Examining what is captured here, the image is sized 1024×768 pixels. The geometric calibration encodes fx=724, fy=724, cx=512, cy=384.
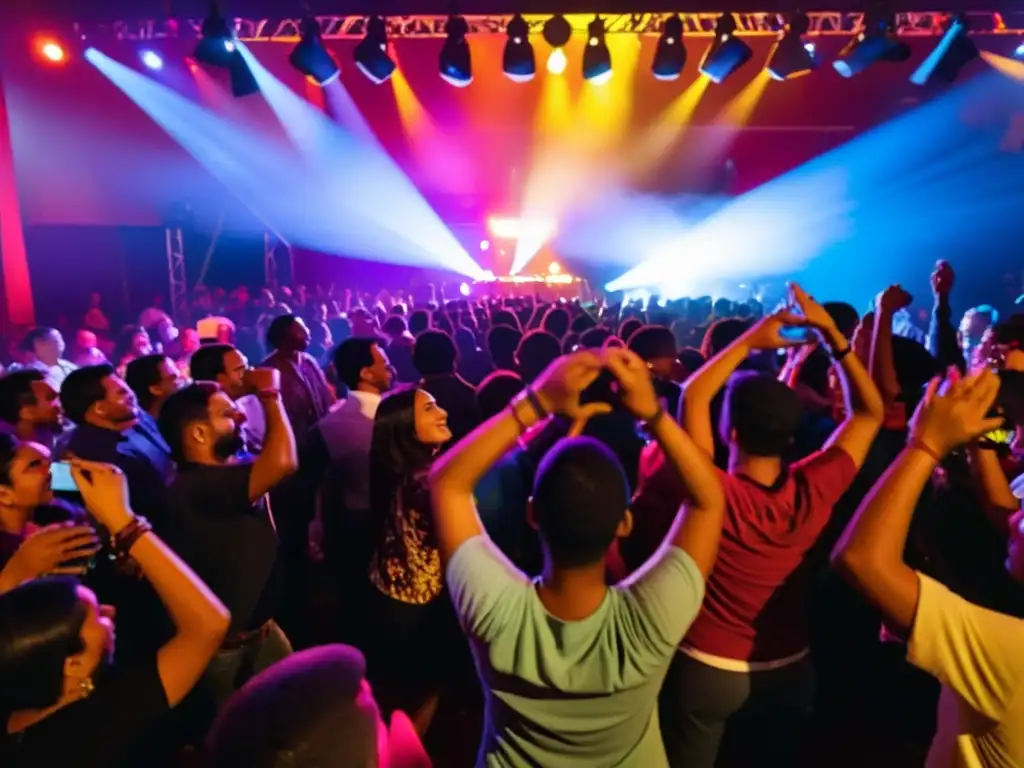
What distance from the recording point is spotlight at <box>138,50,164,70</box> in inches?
419

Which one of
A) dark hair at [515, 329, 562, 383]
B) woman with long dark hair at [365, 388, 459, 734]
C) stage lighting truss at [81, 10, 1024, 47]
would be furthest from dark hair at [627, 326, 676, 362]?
stage lighting truss at [81, 10, 1024, 47]

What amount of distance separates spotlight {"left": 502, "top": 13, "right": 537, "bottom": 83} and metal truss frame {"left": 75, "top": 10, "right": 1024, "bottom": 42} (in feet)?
5.65

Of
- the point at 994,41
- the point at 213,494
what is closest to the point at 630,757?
the point at 213,494

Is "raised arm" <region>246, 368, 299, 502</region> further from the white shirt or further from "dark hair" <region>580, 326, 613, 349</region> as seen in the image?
"dark hair" <region>580, 326, 613, 349</region>

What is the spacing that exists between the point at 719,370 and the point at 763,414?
0.27 meters

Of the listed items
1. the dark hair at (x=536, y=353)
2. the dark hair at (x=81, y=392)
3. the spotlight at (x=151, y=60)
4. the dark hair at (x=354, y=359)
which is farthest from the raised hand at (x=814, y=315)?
the spotlight at (x=151, y=60)

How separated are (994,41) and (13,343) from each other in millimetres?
13398

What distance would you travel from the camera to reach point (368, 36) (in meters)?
6.55

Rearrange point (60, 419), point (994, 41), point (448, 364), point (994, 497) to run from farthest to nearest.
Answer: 1. point (994, 41)
2. point (448, 364)
3. point (60, 419)
4. point (994, 497)

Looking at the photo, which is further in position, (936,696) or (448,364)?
(448,364)

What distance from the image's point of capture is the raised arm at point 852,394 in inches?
79.1

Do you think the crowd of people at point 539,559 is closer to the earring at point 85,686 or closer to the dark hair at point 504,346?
the earring at point 85,686

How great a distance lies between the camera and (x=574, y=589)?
1341 mm

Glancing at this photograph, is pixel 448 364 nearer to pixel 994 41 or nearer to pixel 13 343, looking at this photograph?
pixel 13 343
